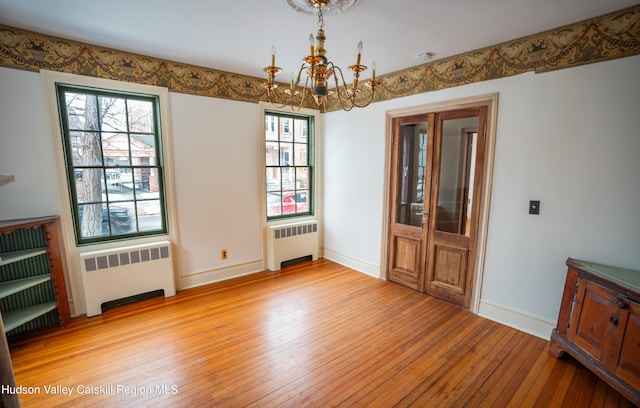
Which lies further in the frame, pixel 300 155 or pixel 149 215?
pixel 300 155

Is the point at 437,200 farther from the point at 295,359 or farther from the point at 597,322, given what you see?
the point at 295,359

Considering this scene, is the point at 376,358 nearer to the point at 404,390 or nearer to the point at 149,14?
the point at 404,390

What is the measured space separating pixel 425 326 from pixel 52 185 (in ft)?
12.5

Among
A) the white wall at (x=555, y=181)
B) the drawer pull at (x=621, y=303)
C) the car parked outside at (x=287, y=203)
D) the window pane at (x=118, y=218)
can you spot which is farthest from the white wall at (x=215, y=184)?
the drawer pull at (x=621, y=303)

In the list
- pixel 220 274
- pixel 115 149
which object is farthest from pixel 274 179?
pixel 115 149

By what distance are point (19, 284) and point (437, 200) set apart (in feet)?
13.5

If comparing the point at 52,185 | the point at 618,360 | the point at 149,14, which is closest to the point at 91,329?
the point at 52,185

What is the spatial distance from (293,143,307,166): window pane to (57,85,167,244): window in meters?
1.84

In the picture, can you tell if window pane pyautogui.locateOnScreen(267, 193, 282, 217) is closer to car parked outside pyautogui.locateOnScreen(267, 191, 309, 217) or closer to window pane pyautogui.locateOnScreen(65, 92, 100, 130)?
car parked outside pyautogui.locateOnScreen(267, 191, 309, 217)

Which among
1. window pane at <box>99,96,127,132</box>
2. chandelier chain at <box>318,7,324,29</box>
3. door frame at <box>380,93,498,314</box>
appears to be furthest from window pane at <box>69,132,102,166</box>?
door frame at <box>380,93,498,314</box>

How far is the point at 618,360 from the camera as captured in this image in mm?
1890

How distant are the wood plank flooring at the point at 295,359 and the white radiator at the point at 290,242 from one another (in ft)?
3.11

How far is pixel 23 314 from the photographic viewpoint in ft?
8.38

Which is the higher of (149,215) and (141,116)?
(141,116)
